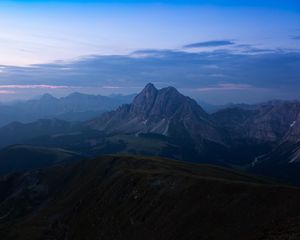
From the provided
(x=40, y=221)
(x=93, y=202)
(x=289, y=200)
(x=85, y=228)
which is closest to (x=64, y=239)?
(x=85, y=228)

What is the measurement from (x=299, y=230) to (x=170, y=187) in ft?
247

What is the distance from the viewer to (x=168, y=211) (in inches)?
5148

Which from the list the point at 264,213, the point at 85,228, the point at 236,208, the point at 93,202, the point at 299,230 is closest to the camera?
the point at 299,230

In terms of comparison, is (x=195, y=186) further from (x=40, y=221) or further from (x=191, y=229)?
(x=40, y=221)

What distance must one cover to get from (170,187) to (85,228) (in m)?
36.0

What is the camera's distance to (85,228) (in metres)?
154

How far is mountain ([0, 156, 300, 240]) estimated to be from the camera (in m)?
98.6

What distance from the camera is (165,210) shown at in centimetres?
13275

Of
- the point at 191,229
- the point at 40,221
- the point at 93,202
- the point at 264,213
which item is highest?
the point at 264,213

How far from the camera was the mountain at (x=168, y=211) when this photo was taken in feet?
324

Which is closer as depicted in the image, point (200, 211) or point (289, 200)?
point (289, 200)

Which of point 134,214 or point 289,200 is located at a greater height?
point 289,200

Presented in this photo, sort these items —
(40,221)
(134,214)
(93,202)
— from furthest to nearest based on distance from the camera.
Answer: (40,221) → (93,202) → (134,214)

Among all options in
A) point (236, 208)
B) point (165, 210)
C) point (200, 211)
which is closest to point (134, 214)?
point (165, 210)
